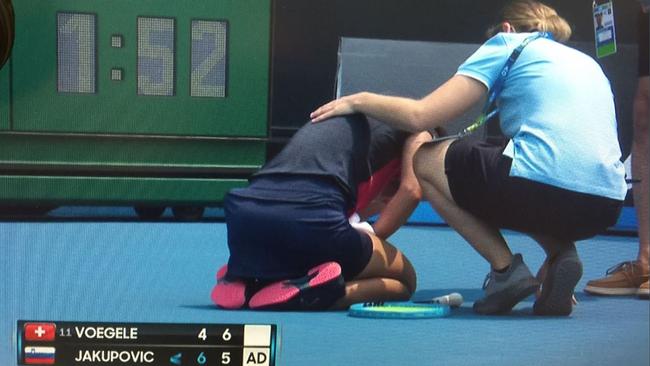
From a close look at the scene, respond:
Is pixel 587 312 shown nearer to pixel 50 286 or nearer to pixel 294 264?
pixel 294 264

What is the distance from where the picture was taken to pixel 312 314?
94.4 inches

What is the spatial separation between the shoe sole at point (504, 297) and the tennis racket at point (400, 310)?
0.24ft

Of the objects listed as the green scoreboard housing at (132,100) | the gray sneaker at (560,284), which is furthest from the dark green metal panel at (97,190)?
the gray sneaker at (560,284)

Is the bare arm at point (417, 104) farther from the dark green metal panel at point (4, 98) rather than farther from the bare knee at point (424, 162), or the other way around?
the dark green metal panel at point (4, 98)

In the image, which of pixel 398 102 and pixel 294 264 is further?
pixel 294 264

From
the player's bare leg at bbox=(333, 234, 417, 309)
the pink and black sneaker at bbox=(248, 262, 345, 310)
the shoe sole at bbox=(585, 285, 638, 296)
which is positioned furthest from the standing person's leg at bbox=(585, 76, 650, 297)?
the pink and black sneaker at bbox=(248, 262, 345, 310)

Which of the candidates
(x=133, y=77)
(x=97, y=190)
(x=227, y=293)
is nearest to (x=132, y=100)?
(x=133, y=77)

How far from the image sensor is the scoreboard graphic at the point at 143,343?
7.57 feet

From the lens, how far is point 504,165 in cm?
242

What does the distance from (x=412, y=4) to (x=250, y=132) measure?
1.28ft

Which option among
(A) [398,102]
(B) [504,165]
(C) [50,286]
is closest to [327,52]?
(A) [398,102]

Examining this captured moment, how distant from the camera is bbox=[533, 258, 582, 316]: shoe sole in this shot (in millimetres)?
2361

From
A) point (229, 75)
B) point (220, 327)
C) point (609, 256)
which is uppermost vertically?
point (229, 75)

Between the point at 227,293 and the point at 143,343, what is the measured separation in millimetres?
185
